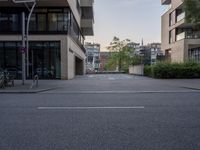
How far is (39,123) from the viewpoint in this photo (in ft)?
24.9

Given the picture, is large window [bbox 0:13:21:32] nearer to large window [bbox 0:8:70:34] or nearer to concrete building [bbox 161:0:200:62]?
large window [bbox 0:8:70:34]

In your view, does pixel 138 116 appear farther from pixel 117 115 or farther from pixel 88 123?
pixel 88 123

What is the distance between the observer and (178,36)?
151ft

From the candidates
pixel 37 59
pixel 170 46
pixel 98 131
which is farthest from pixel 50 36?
pixel 170 46

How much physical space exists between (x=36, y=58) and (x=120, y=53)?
4708 cm

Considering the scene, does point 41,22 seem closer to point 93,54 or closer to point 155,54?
point 155,54

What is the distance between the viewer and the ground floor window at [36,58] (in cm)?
2850

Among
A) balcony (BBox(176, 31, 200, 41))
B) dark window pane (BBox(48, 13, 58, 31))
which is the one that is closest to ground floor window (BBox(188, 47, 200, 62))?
balcony (BBox(176, 31, 200, 41))

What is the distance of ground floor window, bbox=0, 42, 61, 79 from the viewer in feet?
93.5

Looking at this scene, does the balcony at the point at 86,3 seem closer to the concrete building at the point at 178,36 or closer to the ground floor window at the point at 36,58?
the concrete building at the point at 178,36

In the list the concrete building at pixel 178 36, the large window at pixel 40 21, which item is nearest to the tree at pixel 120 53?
the concrete building at pixel 178 36

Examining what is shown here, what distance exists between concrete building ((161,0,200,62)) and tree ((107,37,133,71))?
66.9ft

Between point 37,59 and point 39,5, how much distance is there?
5031 millimetres

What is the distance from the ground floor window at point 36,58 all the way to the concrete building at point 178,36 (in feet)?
61.3
